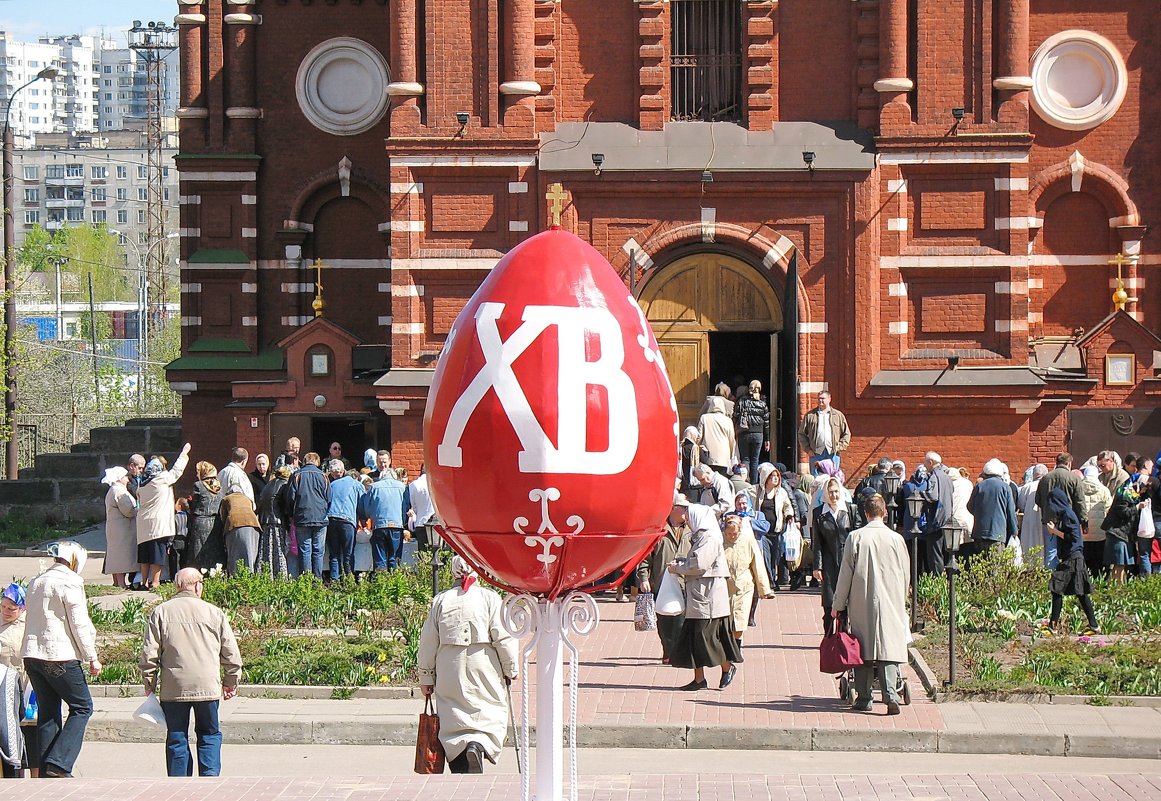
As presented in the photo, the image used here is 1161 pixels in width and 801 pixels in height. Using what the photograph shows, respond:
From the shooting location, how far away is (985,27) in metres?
28.1

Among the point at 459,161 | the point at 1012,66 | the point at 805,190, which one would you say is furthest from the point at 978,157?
the point at 459,161

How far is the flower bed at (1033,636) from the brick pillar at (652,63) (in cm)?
1126

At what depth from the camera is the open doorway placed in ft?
98.3

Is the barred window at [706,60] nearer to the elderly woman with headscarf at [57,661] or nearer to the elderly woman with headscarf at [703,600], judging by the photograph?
the elderly woman with headscarf at [703,600]

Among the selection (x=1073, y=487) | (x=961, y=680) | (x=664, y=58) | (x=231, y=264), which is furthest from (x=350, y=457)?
(x=961, y=680)

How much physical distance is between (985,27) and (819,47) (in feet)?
9.02

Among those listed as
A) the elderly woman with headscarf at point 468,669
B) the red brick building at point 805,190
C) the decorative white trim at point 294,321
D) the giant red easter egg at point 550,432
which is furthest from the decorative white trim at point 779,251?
the giant red easter egg at point 550,432

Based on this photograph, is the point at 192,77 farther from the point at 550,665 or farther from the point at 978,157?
the point at 550,665

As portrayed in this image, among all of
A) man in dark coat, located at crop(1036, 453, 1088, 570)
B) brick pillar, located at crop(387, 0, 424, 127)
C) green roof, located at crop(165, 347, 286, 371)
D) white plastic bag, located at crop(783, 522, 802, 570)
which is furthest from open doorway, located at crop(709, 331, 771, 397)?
man in dark coat, located at crop(1036, 453, 1088, 570)

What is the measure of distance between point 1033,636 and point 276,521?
9914mm

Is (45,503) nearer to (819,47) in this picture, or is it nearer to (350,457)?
(350,457)

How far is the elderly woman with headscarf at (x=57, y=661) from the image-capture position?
12078mm

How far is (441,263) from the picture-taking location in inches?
1126

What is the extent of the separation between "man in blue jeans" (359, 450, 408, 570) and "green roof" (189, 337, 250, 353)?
10720mm
